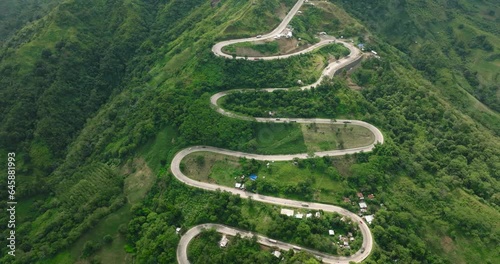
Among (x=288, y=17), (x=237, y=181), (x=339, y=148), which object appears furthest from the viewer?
(x=288, y=17)

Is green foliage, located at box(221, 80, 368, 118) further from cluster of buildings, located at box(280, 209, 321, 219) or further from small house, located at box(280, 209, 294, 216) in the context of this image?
cluster of buildings, located at box(280, 209, 321, 219)

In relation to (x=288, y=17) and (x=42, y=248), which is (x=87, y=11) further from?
(x=42, y=248)

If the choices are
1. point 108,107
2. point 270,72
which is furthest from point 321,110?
point 108,107

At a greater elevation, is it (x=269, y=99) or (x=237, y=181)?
(x=269, y=99)

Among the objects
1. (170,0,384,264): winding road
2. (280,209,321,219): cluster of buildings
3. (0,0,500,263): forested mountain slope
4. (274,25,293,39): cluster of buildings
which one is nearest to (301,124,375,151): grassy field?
(170,0,384,264): winding road

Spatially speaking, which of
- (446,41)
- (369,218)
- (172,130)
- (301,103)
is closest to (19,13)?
(172,130)

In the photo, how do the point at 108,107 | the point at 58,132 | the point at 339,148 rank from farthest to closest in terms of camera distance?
1. the point at 108,107
2. the point at 58,132
3. the point at 339,148
